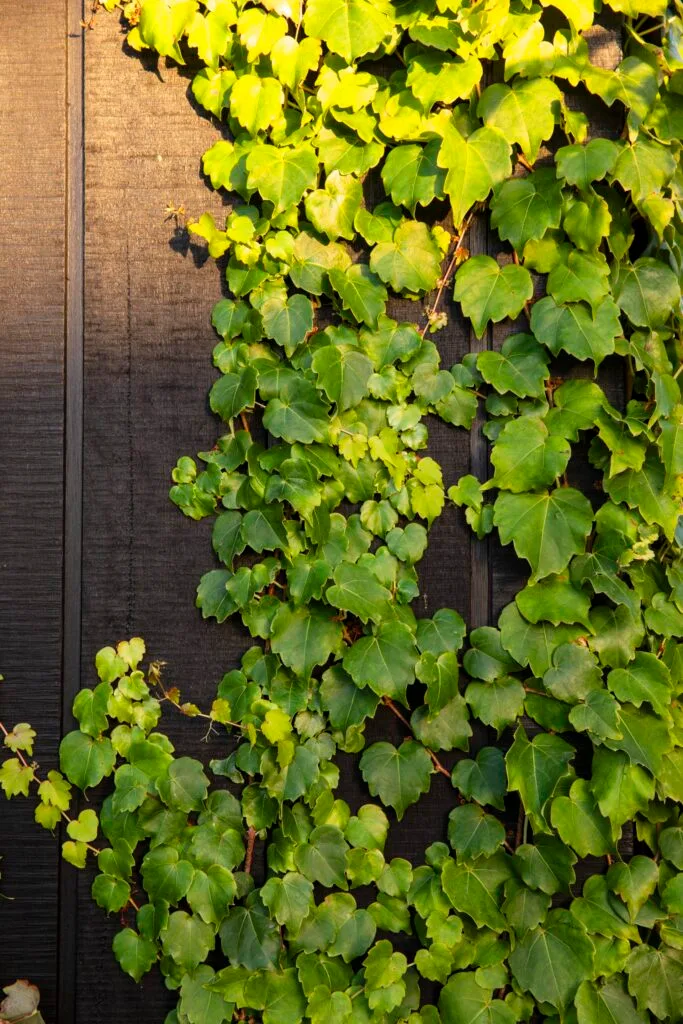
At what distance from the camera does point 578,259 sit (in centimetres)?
171

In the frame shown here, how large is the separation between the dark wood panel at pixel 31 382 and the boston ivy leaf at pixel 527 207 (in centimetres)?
91

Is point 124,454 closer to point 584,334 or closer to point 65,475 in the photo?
point 65,475

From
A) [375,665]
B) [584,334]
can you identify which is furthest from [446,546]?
[584,334]

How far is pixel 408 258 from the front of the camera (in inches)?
69.0

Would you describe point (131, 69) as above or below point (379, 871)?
above

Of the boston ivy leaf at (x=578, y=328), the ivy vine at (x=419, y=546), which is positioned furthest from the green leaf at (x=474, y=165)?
the boston ivy leaf at (x=578, y=328)

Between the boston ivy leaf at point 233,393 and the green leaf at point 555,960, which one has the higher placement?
the boston ivy leaf at point 233,393

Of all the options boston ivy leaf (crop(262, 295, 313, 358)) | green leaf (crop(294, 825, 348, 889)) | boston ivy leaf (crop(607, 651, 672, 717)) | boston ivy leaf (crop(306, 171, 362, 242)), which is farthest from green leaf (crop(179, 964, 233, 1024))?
boston ivy leaf (crop(306, 171, 362, 242))

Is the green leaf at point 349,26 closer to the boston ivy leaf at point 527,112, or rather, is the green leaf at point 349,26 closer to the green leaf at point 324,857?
the boston ivy leaf at point 527,112

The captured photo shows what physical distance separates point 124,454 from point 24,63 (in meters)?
0.86

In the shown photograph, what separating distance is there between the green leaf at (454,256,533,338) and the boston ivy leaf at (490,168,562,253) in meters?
0.05

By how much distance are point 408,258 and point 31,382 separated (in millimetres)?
827

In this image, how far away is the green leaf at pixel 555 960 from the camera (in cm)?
166

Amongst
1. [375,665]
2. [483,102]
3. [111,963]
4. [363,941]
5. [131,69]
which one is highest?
[483,102]
